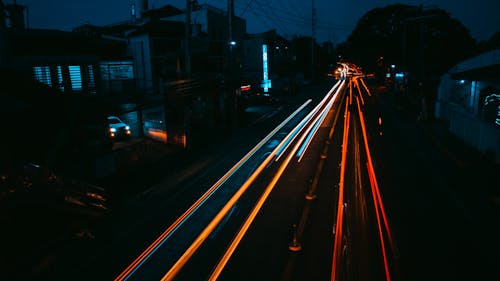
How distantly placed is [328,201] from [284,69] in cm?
5303

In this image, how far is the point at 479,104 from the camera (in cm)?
1878

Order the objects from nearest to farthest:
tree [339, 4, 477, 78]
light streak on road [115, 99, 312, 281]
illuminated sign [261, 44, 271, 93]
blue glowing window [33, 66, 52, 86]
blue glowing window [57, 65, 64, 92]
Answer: light streak on road [115, 99, 312, 281], blue glowing window [33, 66, 52, 86], blue glowing window [57, 65, 64, 92], tree [339, 4, 477, 78], illuminated sign [261, 44, 271, 93]

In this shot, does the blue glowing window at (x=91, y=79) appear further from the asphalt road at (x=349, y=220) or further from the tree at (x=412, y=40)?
the tree at (x=412, y=40)

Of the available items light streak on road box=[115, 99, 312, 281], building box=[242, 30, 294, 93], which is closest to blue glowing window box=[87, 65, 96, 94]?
light streak on road box=[115, 99, 312, 281]

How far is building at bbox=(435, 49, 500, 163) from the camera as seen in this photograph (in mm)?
16380

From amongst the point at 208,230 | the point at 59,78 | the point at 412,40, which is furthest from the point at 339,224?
the point at 412,40

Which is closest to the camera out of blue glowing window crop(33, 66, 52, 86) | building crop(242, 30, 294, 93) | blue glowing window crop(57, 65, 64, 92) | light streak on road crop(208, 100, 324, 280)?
light streak on road crop(208, 100, 324, 280)

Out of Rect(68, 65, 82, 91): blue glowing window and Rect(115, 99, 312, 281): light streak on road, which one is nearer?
Rect(115, 99, 312, 281): light streak on road

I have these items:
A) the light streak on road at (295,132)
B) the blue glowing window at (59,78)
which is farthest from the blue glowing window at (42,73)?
the light streak on road at (295,132)

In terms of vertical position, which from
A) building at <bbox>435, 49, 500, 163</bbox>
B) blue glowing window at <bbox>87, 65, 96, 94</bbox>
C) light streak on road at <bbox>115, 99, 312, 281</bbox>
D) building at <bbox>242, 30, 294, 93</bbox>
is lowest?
light streak on road at <bbox>115, 99, 312, 281</bbox>

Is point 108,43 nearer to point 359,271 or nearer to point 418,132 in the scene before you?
point 359,271

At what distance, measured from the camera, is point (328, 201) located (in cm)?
1289

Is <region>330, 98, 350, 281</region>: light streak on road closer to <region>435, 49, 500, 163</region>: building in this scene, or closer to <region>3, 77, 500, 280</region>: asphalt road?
<region>3, 77, 500, 280</region>: asphalt road

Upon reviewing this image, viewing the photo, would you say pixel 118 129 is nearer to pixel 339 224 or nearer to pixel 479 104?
pixel 339 224
